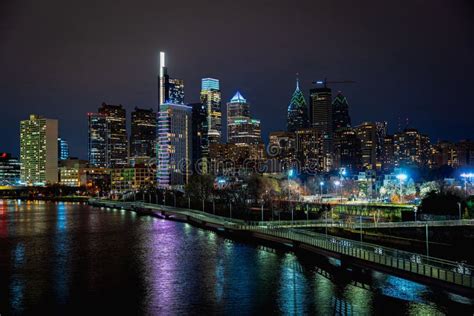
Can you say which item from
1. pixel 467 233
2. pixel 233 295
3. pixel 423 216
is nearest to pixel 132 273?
pixel 233 295

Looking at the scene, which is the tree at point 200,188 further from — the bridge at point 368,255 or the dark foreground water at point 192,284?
the dark foreground water at point 192,284

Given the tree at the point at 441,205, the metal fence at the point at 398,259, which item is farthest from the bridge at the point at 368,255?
the tree at the point at 441,205

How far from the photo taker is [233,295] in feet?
122

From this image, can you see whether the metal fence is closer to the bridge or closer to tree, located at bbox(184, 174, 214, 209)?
the bridge

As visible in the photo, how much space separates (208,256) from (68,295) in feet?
61.3

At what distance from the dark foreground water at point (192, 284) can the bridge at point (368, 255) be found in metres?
1.32

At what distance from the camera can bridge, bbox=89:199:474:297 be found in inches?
1260

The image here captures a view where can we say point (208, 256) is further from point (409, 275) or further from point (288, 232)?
point (409, 275)

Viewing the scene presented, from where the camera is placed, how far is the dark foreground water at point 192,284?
110ft

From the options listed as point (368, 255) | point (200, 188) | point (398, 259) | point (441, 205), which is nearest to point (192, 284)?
point (368, 255)

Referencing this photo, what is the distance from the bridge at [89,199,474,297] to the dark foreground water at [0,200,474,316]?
1.32m

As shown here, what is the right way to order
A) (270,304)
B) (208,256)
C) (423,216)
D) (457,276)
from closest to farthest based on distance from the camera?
(457,276), (270,304), (208,256), (423,216)

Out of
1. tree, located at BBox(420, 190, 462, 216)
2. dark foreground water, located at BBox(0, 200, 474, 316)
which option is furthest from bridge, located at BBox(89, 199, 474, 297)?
tree, located at BBox(420, 190, 462, 216)

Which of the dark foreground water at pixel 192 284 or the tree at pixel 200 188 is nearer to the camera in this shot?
the dark foreground water at pixel 192 284
